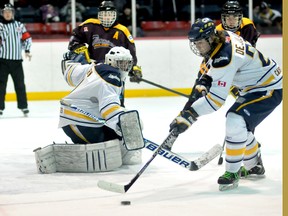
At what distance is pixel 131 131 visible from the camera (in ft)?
14.3

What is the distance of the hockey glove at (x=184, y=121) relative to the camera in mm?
4012

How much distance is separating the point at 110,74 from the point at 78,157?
0.52 m

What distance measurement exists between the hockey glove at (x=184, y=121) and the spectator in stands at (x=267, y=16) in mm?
6679

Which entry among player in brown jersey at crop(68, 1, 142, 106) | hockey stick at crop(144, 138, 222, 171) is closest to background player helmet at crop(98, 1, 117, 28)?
player in brown jersey at crop(68, 1, 142, 106)

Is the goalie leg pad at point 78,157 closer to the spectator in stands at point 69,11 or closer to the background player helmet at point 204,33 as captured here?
the background player helmet at point 204,33

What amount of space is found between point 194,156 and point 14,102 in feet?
14.3

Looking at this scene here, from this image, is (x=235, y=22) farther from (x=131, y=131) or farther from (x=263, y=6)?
(x=263, y=6)

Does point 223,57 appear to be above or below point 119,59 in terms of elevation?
above

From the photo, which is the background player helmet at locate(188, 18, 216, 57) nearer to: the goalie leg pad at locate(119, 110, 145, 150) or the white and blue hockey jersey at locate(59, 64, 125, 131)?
the goalie leg pad at locate(119, 110, 145, 150)

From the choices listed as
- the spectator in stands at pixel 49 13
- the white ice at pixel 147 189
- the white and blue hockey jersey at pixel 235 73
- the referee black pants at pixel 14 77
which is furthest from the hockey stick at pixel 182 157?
the spectator in stands at pixel 49 13

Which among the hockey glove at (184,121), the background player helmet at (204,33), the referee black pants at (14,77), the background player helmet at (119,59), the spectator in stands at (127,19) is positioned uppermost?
the background player helmet at (204,33)


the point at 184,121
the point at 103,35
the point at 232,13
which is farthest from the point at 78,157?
the point at 103,35

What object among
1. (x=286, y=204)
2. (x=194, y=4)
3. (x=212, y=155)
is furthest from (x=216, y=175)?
(x=194, y=4)

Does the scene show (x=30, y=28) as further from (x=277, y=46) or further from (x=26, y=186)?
(x=26, y=186)
